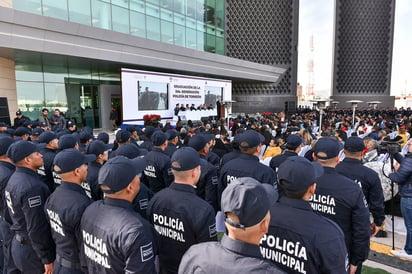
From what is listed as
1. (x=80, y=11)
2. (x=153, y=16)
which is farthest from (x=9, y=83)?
(x=153, y=16)

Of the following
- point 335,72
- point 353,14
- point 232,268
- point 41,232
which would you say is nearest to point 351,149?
point 232,268

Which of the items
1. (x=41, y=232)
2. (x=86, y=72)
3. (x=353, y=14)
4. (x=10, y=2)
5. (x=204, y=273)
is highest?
(x=353, y=14)

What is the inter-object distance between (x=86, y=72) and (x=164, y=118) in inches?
242

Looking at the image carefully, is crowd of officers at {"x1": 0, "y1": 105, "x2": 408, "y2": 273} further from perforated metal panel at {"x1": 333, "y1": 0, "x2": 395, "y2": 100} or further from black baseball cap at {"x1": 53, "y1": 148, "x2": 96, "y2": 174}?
perforated metal panel at {"x1": 333, "y1": 0, "x2": 395, "y2": 100}

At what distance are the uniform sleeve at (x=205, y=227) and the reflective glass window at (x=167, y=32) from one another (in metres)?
21.1

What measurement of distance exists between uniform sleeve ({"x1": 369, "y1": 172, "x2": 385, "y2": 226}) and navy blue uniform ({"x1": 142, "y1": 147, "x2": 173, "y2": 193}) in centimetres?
271

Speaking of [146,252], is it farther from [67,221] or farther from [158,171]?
[158,171]

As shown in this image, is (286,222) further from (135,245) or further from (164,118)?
(164,118)

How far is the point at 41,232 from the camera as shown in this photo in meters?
2.65

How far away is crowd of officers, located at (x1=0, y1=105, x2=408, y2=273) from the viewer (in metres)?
1.30

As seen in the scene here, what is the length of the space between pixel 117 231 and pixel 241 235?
0.93m

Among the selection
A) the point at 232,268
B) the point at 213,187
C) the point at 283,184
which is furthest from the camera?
the point at 213,187

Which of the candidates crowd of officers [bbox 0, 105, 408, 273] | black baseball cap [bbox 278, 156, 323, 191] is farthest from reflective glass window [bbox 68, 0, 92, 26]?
black baseball cap [bbox 278, 156, 323, 191]

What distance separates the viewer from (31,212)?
2645mm
